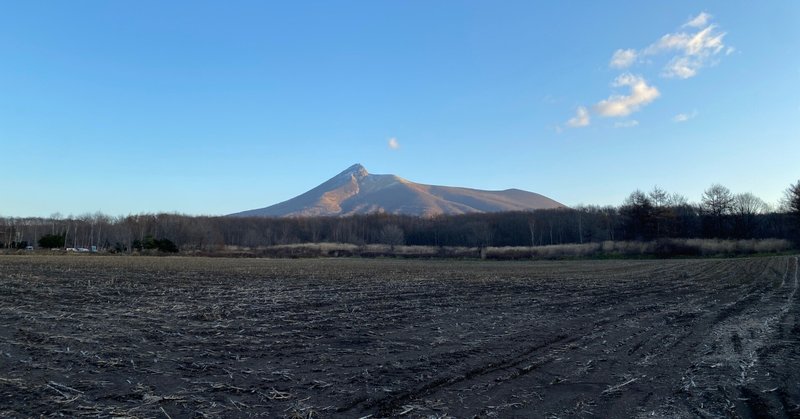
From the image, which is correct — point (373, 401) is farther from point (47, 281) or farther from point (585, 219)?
point (585, 219)

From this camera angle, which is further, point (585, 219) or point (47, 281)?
point (585, 219)

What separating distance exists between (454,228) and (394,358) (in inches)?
5016

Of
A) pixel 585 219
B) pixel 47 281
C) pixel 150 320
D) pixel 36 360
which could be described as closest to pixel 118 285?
pixel 47 281

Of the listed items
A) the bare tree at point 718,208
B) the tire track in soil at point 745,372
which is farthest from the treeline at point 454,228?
the tire track in soil at point 745,372

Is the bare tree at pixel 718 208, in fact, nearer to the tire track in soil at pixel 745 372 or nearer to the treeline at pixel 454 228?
the treeline at pixel 454 228

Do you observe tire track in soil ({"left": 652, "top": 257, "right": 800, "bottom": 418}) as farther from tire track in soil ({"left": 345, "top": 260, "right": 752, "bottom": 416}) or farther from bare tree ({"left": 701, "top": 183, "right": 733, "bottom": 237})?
bare tree ({"left": 701, "top": 183, "right": 733, "bottom": 237})

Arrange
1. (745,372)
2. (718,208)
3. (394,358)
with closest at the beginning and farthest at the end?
1. (745,372)
2. (394,358)
3. (718,208)

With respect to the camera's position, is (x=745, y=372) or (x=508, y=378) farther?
(x=745, y=372)

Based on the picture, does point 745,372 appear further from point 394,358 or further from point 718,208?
point 718,208

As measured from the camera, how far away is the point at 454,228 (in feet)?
440

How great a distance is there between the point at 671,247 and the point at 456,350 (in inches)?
2346

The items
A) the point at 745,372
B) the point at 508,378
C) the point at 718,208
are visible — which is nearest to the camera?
the point at 508,378

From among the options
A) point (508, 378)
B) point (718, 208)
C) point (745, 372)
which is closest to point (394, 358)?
point (508, 378)

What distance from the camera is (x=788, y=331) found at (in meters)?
10.0
